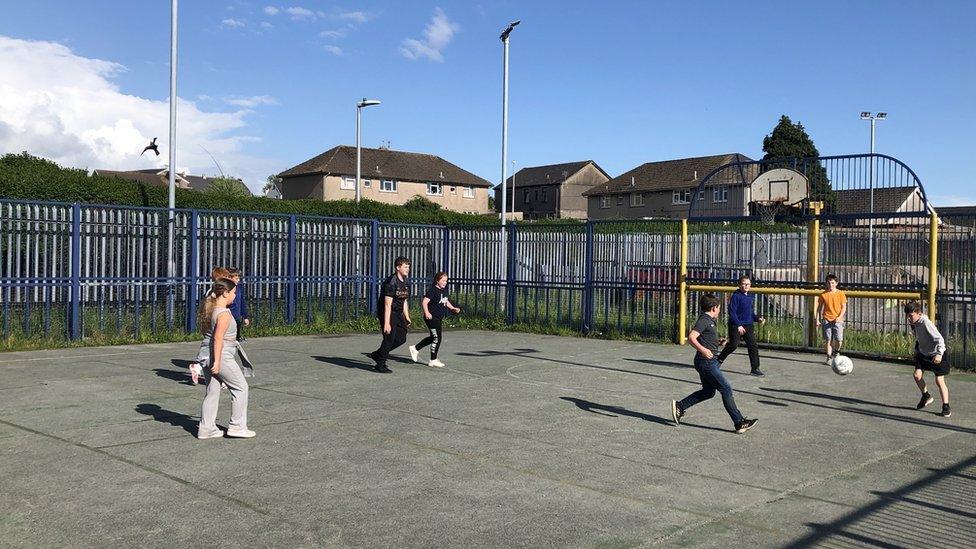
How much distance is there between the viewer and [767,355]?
52.5 feet

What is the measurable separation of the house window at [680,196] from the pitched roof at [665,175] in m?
0.54

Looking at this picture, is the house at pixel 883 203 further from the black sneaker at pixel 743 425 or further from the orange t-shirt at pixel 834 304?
the black sneaker at pixel 743 425

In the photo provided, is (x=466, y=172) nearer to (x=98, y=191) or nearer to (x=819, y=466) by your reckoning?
(x=98, y=191)

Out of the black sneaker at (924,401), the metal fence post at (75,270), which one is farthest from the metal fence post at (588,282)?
the metal fence post at (75,270)

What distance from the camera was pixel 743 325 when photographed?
13.6m

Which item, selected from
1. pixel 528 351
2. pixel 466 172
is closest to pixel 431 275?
pixel 528 351

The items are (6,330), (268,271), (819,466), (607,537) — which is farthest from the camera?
(268,271)

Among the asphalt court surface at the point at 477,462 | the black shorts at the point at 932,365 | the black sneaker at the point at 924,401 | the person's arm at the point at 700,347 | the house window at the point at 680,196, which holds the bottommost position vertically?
the asphalt court surface at the point at 477,462

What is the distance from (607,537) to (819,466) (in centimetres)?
295

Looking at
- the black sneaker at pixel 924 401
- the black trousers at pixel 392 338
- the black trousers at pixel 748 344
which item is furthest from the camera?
the black trousers at pixel 748 344

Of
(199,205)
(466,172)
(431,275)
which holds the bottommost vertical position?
(431,275)

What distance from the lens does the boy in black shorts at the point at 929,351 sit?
1005 centimetres

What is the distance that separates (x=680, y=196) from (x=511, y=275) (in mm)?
54981

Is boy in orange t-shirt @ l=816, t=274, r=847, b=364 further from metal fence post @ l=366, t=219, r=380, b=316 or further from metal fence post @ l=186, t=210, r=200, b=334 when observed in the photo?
metal fence post @ l=186, t=210, r=200, b=334
